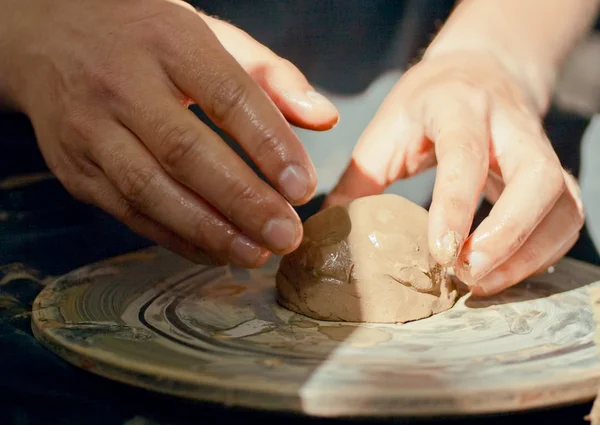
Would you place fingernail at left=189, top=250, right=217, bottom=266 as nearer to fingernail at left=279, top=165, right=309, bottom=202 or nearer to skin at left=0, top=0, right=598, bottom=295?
skin at left=0, top=0, right=598, bottom=295

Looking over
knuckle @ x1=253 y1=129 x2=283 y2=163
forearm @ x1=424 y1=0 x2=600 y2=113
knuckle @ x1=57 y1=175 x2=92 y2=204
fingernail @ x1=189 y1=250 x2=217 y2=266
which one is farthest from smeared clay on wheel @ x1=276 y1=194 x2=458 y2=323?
forearm @ x1=424 y1=0 x2=600 y2=113

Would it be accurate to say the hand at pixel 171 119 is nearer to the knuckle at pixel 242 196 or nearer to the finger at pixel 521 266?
the knuckle at pixel 242 196

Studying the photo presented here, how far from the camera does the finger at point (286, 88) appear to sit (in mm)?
1021

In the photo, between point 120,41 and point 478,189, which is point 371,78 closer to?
point 478,189

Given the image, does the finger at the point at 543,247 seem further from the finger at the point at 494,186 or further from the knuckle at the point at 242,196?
the knuckle at the point at 242,196

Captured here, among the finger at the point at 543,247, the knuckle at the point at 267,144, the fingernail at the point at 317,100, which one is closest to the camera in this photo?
the knuckle at the point at 267,144

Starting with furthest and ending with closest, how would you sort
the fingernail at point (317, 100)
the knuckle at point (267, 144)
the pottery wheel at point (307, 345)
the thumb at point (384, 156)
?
the thumb at point (384, 156) < the fingernail at point (317, 100) < the knuckle at point (267, 144) < the pottery wheel at point (307, 345)

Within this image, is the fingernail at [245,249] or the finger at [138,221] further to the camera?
the finger at [138,221]

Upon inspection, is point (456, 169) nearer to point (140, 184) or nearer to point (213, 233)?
point (213, 233)

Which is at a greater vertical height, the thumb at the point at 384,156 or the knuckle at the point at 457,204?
the knuckle at the point at 457,204

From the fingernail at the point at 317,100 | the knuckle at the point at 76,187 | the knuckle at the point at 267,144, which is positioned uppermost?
the fingernail at the point at 317,100

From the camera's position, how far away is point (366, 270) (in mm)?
1070

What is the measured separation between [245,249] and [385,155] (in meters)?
0.48

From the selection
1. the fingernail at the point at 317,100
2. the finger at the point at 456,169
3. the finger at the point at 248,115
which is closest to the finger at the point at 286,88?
the fingernail at the point at 317,100
